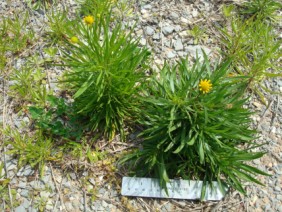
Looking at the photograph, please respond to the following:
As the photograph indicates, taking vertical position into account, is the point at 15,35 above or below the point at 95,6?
below

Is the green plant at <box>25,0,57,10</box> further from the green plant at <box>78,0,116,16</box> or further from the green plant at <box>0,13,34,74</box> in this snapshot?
the green plant at <box>78,0,116,16</box>

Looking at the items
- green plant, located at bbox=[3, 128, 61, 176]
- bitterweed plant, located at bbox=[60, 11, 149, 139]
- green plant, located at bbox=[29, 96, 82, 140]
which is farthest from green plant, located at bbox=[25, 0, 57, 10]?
green plant, located at bbox=[3, 128, 61, 176]

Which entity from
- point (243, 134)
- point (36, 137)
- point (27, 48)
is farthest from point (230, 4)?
point (36, 137)

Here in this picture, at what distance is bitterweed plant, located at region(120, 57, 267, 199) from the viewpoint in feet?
7.36

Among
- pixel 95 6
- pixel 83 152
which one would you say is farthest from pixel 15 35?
pixel 83 152

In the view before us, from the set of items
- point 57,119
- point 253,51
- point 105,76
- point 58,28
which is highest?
point 58,28

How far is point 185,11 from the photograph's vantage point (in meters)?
3.15

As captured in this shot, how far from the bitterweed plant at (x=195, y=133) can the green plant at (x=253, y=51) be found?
16.5 inches

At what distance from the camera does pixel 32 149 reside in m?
2.45

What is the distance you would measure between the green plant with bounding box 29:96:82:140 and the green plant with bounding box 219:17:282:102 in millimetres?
1273

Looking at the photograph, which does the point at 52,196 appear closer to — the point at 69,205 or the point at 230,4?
the point at 69,205

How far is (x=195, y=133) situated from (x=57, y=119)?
987 millimetres

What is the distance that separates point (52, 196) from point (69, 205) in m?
0.13

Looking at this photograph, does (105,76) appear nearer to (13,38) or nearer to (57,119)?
(57,119)
